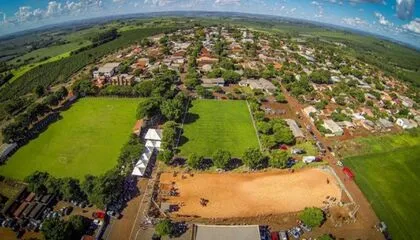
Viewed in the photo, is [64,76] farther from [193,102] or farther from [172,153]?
[172,153]

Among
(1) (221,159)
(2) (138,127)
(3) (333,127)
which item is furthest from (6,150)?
(3) (333,127)

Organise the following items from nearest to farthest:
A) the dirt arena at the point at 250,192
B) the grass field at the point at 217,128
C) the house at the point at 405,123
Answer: the dirt arena at the point at 250,192 → the grass field at the point at 217,128 → the house at the point at 405,123

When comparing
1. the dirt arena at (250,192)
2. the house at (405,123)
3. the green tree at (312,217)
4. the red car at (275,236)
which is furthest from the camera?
the house at (405,123)

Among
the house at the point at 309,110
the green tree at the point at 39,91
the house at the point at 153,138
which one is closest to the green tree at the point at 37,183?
the house at the point at 153,138

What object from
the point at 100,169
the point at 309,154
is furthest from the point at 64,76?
the point at 309,154

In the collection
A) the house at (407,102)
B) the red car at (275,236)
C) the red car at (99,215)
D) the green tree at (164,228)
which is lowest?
the house at (407,102)

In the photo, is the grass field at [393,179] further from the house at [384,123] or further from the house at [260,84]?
the house at [260,84]

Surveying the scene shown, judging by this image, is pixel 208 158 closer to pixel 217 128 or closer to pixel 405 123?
pixel 217 128
